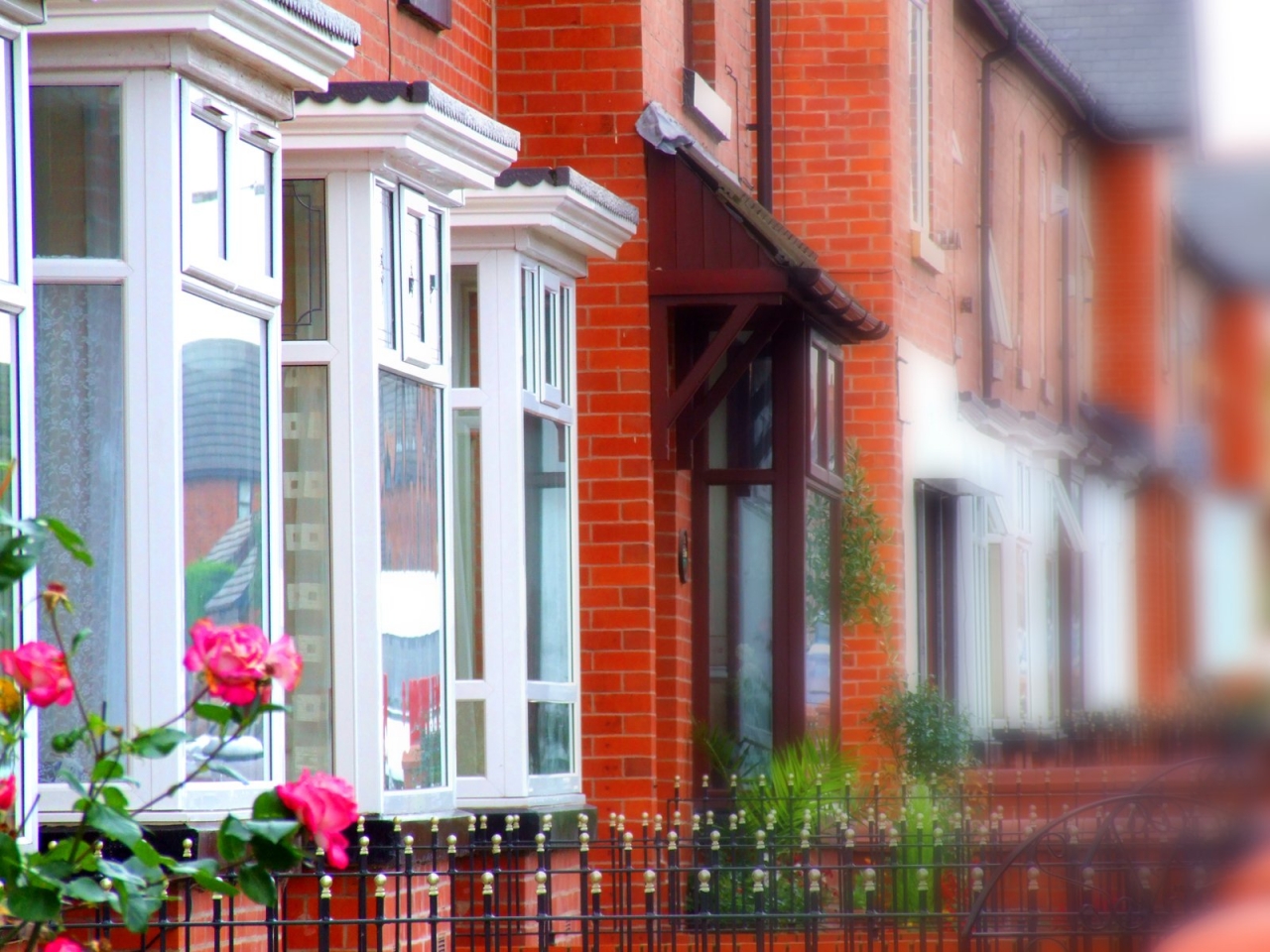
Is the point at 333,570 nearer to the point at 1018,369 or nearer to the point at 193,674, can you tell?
the point at 193,674

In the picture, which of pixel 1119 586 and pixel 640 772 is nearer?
pixel 1119 586

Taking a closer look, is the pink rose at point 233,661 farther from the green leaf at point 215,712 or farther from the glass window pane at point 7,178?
the glass window pane at point 7,178

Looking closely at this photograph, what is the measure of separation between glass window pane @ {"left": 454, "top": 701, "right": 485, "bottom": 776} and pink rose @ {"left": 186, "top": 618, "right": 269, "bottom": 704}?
18.4ft

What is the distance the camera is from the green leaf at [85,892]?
338cm

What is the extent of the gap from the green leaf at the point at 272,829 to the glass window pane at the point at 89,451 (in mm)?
2349

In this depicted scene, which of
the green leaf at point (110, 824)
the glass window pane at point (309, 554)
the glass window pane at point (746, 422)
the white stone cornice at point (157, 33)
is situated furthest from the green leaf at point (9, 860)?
the glass window pane at point (746, 422)

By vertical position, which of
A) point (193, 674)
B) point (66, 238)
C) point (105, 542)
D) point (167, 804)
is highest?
point (66, 238)

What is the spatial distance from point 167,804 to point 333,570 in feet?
5.47

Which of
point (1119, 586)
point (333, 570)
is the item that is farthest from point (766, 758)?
point (1119, 586)

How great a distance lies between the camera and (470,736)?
8.98 m

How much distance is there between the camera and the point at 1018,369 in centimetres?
1659

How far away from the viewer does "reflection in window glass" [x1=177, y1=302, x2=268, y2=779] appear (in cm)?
575

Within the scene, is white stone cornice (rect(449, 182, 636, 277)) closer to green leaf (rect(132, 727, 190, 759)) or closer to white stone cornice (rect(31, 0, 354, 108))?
white stone cornice (rect(31, 0, 354, 108))

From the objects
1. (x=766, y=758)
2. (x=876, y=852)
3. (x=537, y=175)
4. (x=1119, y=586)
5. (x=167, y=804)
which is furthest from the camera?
(x=766, y=758)
